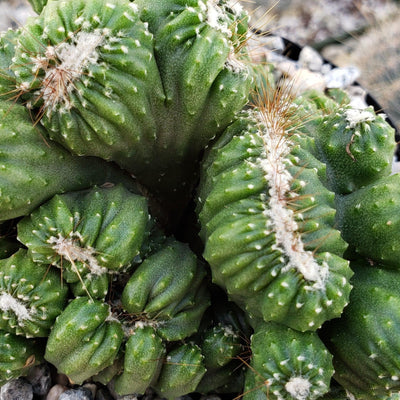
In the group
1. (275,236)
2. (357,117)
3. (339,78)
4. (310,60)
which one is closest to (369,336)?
(275,236)

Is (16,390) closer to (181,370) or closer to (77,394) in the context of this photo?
(77,394)

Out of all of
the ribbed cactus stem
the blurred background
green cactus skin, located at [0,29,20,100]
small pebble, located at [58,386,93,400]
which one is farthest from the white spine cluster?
the blurred background

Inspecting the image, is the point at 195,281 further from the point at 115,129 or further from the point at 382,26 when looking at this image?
the point at 382,26

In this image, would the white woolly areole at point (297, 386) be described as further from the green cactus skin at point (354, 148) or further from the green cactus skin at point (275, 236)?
the green cactus skin at point (354, 148)

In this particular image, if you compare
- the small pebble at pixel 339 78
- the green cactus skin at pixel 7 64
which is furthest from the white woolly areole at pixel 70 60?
the small pebble at pixel 339 78

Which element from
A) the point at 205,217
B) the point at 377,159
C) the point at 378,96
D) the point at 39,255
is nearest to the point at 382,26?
the point at 378,96

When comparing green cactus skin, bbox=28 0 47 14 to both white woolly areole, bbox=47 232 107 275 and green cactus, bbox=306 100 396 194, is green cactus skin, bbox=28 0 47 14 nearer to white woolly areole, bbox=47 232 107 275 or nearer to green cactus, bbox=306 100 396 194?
white woolly areole, bbox=47 232 107 275

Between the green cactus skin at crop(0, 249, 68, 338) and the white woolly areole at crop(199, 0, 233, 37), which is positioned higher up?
the white woolly areole at crop(199, 0, 233, 37)
